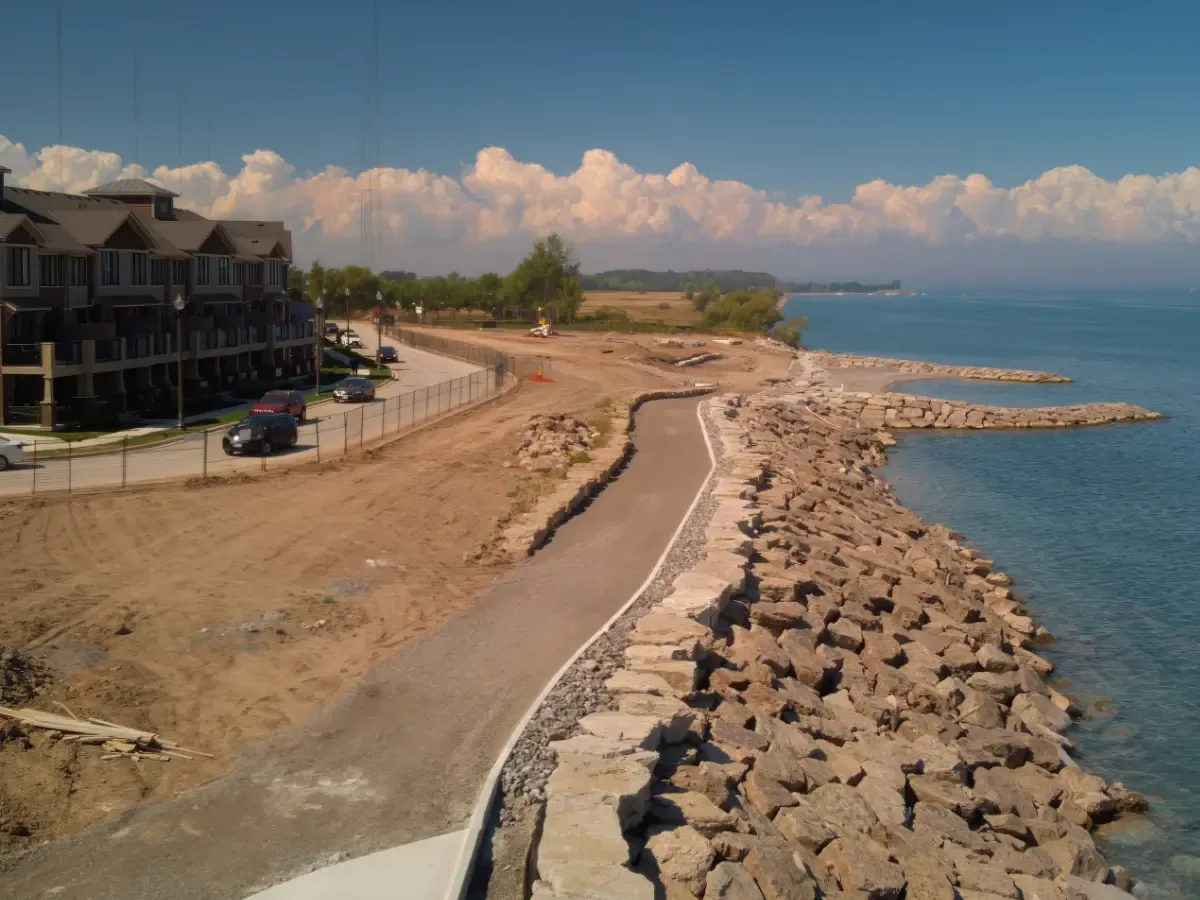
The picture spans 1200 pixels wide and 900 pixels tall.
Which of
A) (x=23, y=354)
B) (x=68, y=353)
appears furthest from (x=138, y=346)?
(x=23, y=354)

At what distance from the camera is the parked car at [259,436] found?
36.1m

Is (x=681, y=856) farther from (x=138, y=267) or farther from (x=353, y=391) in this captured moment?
(x=353, y=391)

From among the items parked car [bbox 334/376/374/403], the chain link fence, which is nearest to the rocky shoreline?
the chain link fence

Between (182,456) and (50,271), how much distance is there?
40.6 feet

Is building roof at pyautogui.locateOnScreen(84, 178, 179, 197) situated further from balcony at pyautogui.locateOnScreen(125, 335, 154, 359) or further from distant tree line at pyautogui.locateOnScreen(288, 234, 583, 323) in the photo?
distant tree line at pyautogui.locateOnScreen(288, 234, 583, 323)

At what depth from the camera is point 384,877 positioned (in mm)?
9352

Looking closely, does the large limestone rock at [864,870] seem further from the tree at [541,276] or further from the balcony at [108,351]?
the tree at [541,276]

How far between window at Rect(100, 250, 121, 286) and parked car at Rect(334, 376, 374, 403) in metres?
11.4

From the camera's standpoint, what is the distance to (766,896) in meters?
10.4

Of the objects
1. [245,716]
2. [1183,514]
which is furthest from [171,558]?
[1183,514]

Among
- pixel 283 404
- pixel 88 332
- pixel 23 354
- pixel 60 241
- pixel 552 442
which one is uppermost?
pixel 60 241

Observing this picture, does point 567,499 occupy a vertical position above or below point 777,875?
above

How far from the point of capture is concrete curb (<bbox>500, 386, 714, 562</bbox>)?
72.2 ft

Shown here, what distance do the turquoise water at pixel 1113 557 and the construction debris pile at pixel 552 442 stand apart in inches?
496
